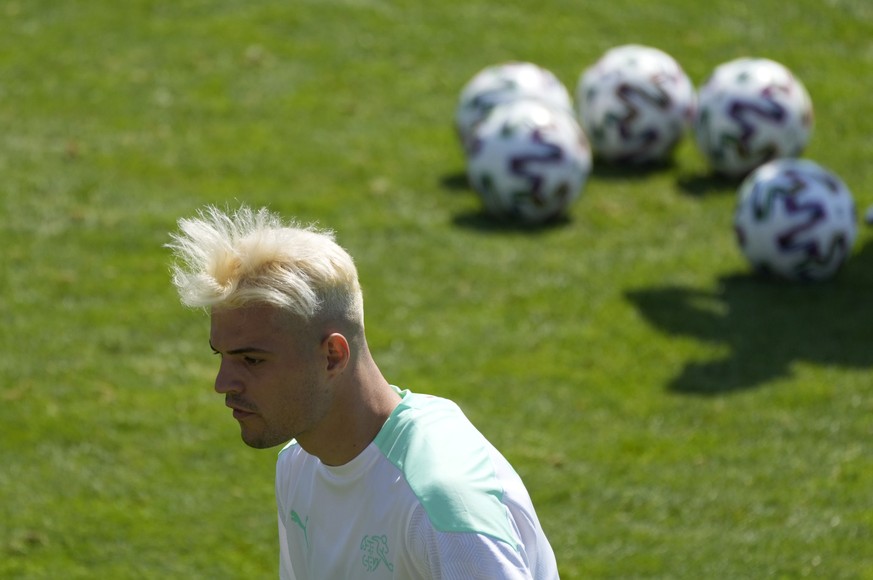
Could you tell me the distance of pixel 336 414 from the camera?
3857 mm

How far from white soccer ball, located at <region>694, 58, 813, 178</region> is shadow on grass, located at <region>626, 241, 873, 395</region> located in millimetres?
1701

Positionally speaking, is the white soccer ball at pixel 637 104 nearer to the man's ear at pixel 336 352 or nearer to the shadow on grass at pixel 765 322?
the shadow on grass at pixel 765 322

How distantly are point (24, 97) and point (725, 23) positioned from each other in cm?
891

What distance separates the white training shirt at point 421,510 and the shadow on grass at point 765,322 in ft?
20.2

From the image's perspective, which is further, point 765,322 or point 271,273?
point 765,322

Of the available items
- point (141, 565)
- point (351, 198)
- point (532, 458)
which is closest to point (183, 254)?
point (141, 565)

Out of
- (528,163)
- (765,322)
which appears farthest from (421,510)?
(528,163)

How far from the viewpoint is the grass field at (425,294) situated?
26.2ft

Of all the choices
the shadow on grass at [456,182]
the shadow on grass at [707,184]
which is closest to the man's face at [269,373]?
the shadow on grass at [456,182]

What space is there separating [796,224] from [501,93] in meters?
3.72

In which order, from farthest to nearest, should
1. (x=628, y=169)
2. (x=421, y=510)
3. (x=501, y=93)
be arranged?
(x=628, y=169) < (x=501, y=93) < (x=421, y=510)

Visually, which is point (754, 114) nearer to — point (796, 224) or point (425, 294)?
point (796, 224)

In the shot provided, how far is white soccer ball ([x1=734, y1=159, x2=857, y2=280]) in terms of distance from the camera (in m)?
11.2

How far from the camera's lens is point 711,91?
43.7 ft
